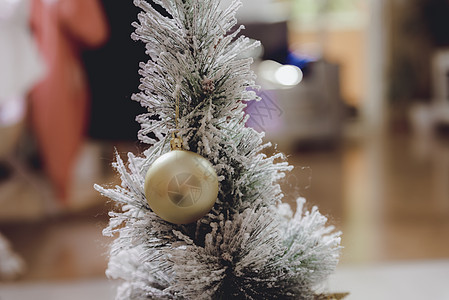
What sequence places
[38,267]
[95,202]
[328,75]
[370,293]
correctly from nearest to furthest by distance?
1. [370,293]
2. [38,267]
3. [95,202]
4. [328,75]

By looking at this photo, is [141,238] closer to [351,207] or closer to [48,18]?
[351,207]

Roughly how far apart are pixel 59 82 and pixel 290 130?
6.78 feet

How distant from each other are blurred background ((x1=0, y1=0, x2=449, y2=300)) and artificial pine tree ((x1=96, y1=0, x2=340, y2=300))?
4 cm

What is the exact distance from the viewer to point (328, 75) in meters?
4.17

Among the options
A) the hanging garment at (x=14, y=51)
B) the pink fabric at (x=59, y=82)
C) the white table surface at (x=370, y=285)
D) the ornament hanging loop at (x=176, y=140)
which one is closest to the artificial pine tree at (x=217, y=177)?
the ornament hanging loop at (x=176, y=140)

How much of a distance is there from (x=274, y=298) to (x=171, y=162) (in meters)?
0.17

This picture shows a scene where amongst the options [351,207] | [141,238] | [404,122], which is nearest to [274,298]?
[141,238]

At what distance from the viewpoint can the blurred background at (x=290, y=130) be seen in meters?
1.39

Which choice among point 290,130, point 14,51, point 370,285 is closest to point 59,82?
point 14,51

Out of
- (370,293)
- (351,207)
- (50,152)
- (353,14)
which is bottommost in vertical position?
(370,293)

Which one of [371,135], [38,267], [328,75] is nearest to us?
[38,267]

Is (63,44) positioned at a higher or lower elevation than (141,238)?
higher

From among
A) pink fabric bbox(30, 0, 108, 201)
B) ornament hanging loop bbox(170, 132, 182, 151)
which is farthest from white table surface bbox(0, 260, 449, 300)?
pink fabric bbox(30, 0, 108, 201)

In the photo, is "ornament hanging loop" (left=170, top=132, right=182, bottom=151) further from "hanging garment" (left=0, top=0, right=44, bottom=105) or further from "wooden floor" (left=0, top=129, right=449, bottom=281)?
"hanging garment" (left=0, top=0, right=44, bottom=105)
